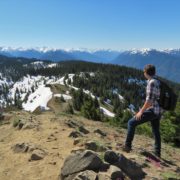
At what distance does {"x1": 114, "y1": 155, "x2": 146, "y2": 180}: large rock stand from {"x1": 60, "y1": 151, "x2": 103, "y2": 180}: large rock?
2.55 ft

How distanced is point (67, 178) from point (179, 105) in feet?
130

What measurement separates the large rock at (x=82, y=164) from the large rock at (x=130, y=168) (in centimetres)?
78

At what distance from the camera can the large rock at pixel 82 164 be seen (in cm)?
977

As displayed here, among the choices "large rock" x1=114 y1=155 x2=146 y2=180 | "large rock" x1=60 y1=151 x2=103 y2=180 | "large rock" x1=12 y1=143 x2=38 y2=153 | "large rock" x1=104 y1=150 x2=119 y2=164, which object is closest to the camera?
"large rock" x1=60 y1=151 x2=103 y2=180

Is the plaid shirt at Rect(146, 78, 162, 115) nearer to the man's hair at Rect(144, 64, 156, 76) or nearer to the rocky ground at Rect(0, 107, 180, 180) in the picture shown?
the man's hair at Rect(144, 64, 156, 76)

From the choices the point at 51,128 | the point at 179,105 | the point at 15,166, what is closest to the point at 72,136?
the point at 51,128

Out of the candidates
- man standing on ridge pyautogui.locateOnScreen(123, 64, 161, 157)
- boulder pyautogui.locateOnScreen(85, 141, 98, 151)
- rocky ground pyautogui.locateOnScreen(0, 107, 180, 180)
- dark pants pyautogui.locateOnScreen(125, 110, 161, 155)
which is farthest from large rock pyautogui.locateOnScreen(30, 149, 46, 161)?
man standing on ridge pyautogui.locateOnScreen(123, 64, 161, 157)

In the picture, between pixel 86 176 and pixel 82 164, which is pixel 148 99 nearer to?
pixel 82 164

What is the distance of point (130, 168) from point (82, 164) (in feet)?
5.37

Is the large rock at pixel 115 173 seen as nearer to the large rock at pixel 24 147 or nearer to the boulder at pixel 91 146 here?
the boulder at pixel 91 146

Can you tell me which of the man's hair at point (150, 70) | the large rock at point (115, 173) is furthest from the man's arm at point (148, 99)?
the large rock at point (115, 173)

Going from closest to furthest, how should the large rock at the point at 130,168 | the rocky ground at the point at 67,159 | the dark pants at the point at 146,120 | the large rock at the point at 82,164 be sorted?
the large rock at the point at 82,164
the rocky ground at the point at 67,159
the large rock at the point at 130,168
the dark pants at the point at 146,120

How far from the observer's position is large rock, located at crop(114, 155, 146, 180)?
10.2m

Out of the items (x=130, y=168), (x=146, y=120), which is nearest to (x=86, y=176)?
(x=130, y=168)
